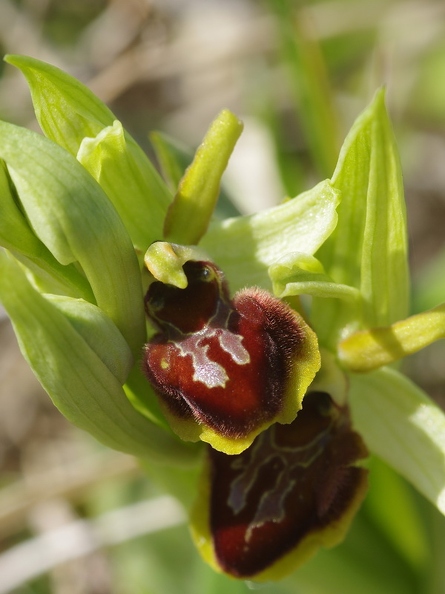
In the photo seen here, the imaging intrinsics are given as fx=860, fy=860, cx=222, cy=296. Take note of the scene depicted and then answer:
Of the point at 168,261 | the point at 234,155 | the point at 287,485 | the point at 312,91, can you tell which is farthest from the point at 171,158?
the point at 234,155

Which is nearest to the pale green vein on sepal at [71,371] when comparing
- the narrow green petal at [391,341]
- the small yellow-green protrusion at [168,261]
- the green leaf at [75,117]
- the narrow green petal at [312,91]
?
the small yellow-green protrusion at [168,261]

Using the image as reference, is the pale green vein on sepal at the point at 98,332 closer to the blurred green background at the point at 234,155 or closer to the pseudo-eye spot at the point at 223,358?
the pseudo-eye spot at the point at 223,358

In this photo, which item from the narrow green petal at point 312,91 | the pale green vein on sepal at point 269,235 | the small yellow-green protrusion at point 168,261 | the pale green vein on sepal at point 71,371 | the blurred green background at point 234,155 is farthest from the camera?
the narrow green petal at point 312,91

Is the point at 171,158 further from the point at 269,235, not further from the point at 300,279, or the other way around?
the point at 300,279

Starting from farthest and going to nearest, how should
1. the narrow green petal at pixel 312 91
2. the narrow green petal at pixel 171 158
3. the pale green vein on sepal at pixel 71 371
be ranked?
1. the narrow green petal at pixel 312 91
2. the narrow green petal at pixel 171 158
3. the pale green vein on sepal at pixel 71 371

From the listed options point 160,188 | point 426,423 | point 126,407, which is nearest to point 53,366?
point 126,407

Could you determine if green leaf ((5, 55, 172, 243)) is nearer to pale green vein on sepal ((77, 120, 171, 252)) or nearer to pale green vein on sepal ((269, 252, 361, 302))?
pale green vein on sepal ((77, 120, 171, 252))
